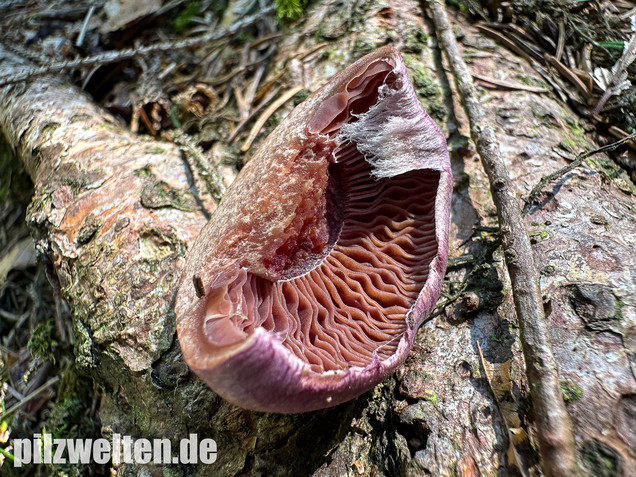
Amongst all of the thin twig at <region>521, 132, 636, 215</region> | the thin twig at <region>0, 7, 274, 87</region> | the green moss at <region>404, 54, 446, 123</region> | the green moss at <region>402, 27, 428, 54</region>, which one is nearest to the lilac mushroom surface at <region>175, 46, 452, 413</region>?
the thin twig at <region>521, 132, 636, 215</region>

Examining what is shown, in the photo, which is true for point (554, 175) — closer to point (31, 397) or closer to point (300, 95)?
point (300, 95)

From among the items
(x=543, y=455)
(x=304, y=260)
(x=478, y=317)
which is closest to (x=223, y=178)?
(x=304, y=260)

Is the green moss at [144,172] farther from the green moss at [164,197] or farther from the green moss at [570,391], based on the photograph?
the green moss at [570,391]

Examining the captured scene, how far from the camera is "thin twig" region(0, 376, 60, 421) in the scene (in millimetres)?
2637

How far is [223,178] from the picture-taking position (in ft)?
8.73

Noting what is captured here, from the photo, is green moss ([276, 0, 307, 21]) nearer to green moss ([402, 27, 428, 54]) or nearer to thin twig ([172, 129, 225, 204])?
green moss ([402, 27, 428, 54])

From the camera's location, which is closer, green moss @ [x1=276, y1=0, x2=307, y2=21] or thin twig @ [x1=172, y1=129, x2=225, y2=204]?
thin twig @ [x1=172, y1=129, x2=225, y2=204]

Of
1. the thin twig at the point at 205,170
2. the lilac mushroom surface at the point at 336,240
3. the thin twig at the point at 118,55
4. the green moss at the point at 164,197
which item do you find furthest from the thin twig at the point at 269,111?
the thin twig at the point at 118,55

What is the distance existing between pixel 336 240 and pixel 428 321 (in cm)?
59

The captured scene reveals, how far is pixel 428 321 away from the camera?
196cm

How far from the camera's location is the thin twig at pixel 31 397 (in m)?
2.64

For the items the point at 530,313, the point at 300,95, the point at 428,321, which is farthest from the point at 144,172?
the point at 530,313

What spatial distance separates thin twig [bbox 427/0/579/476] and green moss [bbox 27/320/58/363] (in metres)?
2.78

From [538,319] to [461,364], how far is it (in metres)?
0.37
